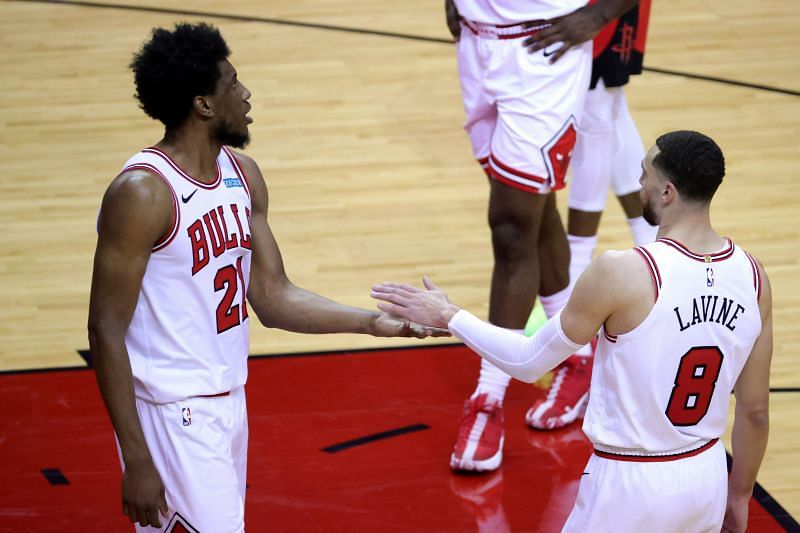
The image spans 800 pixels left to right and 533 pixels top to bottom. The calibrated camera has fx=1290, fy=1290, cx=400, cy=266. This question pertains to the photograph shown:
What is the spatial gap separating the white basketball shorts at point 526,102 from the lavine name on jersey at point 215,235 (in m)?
1.62

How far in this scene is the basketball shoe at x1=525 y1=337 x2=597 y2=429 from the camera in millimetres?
4906

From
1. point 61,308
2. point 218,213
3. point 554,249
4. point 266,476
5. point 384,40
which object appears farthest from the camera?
point 384,40

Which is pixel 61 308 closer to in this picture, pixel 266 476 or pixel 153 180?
pixel 266 476

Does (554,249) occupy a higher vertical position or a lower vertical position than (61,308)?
higher

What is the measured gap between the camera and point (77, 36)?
958 centimetres

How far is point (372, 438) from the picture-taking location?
15.7 feet

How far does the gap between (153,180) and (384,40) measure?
6562 mm

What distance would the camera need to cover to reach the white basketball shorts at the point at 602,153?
5352mm

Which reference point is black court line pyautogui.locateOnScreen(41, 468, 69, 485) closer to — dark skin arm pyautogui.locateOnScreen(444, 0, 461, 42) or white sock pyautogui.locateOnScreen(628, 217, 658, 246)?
dark skin arm pyautogui.locateOnScreen(444, 0, 461, 42)

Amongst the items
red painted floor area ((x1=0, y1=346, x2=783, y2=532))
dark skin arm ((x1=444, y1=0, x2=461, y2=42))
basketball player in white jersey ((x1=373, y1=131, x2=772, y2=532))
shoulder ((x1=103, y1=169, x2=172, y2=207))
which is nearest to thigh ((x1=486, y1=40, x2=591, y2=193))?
dark skin arm ((x1=444, y1=0, x2=461, y2=42))

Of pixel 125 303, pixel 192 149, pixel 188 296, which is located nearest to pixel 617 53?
pixel 192 149

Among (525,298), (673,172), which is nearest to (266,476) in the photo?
(525,298)

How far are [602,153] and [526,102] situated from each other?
0.78 m

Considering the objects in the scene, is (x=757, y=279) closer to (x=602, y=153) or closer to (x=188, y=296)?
(x=188, y=296)
